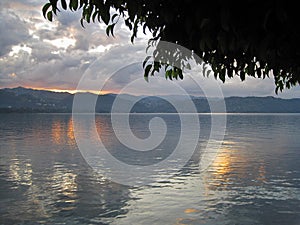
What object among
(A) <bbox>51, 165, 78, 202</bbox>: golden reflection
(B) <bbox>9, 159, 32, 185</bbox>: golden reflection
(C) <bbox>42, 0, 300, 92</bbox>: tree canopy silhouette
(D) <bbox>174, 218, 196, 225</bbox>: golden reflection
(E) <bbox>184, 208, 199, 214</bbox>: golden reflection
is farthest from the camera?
(B) <bbox>9, 159, 32, 185</bbox>: golden reflection

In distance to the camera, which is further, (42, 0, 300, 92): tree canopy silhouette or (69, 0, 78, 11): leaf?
(69, 0, 78, 11): leaf

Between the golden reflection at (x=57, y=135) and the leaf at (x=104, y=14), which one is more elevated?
the leaf at (x=104, y=14)

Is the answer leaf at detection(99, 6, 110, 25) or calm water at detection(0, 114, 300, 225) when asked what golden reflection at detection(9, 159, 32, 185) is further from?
leaf at detection(99, 6, 110, 25)

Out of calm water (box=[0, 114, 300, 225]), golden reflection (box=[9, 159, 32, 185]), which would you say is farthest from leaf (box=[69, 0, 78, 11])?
golden reflection (box=[9, 159, 32, 185])

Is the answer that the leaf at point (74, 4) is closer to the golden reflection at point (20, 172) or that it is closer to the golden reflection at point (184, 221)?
the golden reflection at point (184, 221)

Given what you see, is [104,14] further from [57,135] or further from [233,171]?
[57,135]

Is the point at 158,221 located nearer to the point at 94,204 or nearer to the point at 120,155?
the point at 94,204

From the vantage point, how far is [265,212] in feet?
51.2

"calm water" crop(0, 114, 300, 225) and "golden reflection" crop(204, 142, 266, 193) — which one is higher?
"calm water" crop(0, 114, 300, 225)

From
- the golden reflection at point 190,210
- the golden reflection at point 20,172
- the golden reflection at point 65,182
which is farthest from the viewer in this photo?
the golden reflection at point 20,172

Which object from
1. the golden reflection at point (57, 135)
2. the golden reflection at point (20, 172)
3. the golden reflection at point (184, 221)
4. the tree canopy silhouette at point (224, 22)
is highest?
the tree canopy silhouette at point (224, 22)

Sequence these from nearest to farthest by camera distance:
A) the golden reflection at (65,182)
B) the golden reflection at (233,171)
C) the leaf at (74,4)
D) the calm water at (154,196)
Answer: the leaf at (74,4)
the calm water at (154,196)
the golden reflection at (65,182)
the golden reflection at (233,171)

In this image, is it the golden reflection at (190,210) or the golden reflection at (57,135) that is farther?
the golden reflection at (57,135)

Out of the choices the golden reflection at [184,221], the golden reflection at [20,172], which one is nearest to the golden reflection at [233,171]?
the golden reflection at [184,221]
